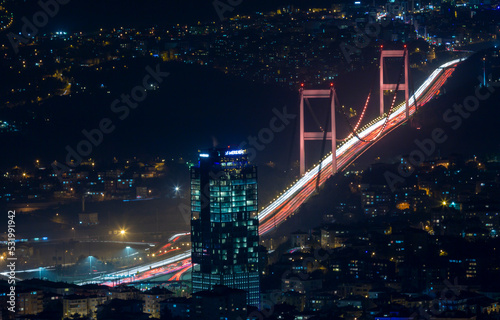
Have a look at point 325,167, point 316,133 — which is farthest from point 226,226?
point 316,133

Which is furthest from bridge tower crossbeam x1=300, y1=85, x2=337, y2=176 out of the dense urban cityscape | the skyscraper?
the skyscraper

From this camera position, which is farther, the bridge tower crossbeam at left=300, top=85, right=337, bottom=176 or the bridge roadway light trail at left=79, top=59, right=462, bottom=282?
the bridge tower crossbeam at left=300, top=85, right=337, bottom=176

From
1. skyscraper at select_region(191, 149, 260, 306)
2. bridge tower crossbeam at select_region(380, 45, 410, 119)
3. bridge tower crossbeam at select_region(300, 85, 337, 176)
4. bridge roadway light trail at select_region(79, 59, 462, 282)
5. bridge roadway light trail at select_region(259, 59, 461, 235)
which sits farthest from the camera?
bridge tower crossbeam at select_region(380, 45, 410, 119)

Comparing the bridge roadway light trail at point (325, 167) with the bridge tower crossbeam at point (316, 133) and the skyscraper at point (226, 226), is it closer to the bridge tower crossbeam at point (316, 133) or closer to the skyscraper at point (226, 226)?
the bridge tower crossbeam at point (316, 133)

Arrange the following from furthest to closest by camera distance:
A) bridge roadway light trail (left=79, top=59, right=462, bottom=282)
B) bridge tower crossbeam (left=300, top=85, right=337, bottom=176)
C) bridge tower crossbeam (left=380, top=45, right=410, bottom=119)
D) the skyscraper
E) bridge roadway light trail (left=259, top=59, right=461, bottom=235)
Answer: bridge tower crossbeam (left=380, top=45, right=410, bottom=119) → bridge tower crossbeam (left=300, top=85, right=337, bottom=176) → bridge roadway light trail (left=259, top=59, right=461, bottom=235) → bridge roadway light trail (left=79, top=59, right=462, bottom=282) → the skyscraper

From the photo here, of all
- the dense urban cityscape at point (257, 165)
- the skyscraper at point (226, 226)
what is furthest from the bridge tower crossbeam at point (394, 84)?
the skyscraper at point (226, 226)

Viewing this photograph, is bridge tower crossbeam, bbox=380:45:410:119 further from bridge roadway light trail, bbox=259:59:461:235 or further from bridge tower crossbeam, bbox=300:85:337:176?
bridge tower crossbeam, bbox=300:85:337:176

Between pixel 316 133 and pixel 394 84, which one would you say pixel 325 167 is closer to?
pixel 316 133
